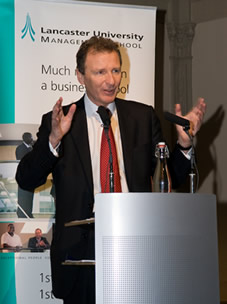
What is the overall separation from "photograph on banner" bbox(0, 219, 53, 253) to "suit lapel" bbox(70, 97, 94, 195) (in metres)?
0.82

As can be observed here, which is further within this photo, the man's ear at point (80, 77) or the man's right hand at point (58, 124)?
the man's ear at point (80, 77)

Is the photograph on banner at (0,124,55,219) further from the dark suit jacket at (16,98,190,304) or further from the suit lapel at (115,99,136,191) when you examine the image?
the suit lapel at (115,99,136,191)

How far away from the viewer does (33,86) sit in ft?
14.5

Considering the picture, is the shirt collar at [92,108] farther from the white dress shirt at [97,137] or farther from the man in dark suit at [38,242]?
the man in dark suit at [38,242]

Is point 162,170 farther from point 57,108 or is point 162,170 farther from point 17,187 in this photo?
point 17,187

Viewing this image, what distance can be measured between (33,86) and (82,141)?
83cm

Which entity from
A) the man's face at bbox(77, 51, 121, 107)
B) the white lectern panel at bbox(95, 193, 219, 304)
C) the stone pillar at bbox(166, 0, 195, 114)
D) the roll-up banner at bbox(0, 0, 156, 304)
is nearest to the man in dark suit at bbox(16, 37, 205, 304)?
the man's face at bbox(77, 51, 121, 107)

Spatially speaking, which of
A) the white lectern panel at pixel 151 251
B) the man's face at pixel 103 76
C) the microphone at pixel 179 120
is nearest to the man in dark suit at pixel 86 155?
the man's face at pixel 103 76

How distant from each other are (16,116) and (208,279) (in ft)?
7.12

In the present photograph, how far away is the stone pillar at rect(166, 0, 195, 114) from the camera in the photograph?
7.78 m

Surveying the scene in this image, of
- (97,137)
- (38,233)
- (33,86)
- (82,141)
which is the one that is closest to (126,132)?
(97,137)

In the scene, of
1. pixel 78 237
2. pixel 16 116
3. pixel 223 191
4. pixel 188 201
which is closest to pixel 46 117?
pixel 16 116

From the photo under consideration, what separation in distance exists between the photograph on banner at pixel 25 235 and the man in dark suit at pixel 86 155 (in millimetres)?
545

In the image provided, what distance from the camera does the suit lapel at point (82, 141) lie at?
3.71 meters
